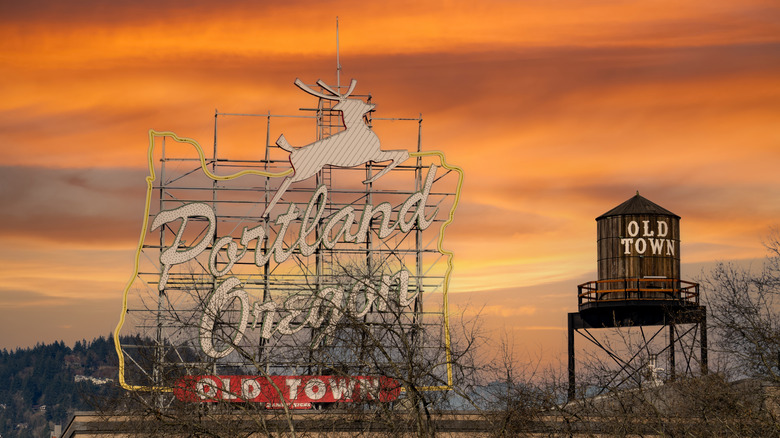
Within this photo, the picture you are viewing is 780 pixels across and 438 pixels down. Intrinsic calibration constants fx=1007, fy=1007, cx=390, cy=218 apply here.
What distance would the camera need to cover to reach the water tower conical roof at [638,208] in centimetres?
4166

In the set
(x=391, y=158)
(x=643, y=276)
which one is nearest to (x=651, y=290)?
(x=643, y=276)

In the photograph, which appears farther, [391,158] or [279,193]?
[391,158]

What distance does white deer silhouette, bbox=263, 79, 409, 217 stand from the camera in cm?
4038

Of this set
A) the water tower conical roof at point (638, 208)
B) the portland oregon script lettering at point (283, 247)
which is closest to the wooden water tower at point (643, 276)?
the water tower conical roof at point (638, 208)

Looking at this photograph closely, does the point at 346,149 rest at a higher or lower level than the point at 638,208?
higher

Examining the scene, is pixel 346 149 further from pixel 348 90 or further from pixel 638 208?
pixel 638 208

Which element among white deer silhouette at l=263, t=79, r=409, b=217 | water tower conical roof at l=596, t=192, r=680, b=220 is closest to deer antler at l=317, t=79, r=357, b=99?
white deer silhouette at l=263, t=79, r=409, b=217

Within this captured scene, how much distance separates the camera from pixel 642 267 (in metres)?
41.5

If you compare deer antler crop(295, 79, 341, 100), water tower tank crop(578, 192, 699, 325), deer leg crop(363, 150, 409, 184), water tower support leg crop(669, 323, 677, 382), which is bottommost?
water tower support leg crop(669, 323, 677, 382)

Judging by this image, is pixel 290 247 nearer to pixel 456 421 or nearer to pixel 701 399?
pixel 456 421

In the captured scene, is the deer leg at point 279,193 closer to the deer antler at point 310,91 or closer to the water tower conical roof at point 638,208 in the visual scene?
the deer antler at point 310,91

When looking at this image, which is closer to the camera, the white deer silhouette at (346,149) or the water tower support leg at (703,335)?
the water tower support leg at (703,335)

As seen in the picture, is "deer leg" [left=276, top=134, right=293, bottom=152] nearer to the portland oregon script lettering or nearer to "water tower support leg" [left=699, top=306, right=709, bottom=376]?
the portland oregon script lettering

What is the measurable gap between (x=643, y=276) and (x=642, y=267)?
372 millimetres
